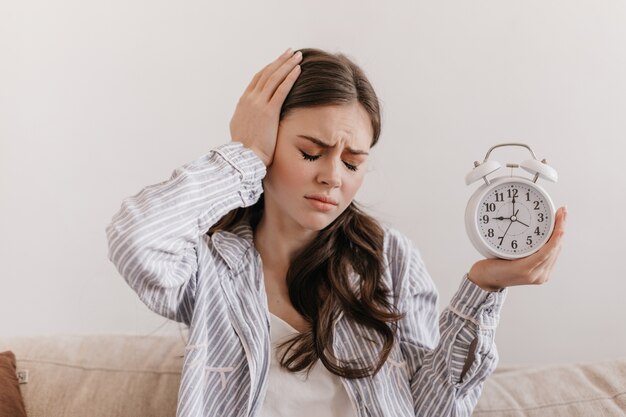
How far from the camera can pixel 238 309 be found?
1.56 meters

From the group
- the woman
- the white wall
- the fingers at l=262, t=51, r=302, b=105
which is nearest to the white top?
A: the woman

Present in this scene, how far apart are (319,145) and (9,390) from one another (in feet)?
2.96

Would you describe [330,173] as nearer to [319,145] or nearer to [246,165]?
[319,145]

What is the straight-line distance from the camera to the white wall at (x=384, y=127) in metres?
2.12

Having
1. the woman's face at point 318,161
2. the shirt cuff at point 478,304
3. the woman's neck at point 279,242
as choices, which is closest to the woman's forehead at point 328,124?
the woman's face at point 318,161

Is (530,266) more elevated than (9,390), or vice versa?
(530,266)

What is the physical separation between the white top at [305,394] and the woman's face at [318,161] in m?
0.30

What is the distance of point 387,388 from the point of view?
1576 millimetres

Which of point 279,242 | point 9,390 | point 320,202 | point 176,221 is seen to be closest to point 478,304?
point 320,202

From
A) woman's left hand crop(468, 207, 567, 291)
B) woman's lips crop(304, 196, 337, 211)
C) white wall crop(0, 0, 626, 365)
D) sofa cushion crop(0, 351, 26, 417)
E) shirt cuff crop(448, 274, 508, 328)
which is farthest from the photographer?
white wall crop(0, 0, 626, 365)

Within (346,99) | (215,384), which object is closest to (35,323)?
(215,384)

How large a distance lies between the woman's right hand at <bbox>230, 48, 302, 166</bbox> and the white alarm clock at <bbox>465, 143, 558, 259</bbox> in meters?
0.42

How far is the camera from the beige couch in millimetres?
1753

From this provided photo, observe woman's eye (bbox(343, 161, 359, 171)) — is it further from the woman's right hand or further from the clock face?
the clock face
